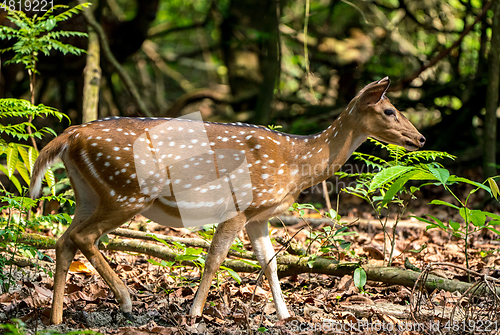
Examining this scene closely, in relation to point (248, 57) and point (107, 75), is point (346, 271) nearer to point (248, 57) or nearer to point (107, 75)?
point (107, 75)

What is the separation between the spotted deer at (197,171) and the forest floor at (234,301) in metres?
0.22

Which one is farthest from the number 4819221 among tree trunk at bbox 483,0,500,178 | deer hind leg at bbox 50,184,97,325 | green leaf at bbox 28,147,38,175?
tree trunk at bbox 483,0,500,178

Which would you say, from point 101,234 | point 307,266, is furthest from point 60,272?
point 307,266

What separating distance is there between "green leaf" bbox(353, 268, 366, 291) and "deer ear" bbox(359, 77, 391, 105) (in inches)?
64.2

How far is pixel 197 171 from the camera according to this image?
402 cm

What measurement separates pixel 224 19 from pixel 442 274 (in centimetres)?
919

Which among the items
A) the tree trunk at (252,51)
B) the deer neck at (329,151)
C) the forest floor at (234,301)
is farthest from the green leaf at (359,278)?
the tree trunk at (252,51)

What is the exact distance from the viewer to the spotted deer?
12.5ft

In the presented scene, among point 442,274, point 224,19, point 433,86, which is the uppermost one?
point 224,19

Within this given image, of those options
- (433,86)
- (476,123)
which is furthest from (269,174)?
(476,123)

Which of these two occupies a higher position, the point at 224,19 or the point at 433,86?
the point at 224,19

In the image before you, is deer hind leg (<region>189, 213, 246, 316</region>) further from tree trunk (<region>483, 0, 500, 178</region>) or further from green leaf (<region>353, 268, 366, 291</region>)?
tree trunk (<region>483, 0, 500, 178</region>)

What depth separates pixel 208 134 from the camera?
4.15m

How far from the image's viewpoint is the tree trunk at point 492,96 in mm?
6891
